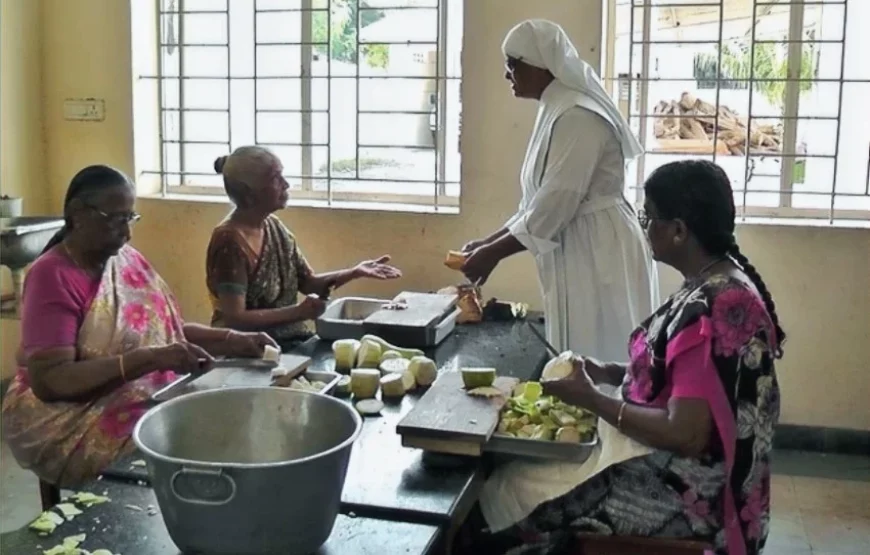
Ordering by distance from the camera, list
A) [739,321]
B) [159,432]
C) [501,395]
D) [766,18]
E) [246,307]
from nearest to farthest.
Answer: [159,432] < [739,321] < [501,395] < [246,307] < [766,18]

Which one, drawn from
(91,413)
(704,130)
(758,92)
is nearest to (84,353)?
(91,413)

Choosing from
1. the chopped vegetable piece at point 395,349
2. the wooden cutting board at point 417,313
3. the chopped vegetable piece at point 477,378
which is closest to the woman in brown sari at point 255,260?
the wooden cutting board at point 417,313

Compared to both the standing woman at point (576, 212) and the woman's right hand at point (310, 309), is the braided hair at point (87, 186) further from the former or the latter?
the standing woman at point (576, 212)

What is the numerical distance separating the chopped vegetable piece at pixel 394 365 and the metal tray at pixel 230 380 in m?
0.12

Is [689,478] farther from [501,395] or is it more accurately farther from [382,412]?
[382,412]

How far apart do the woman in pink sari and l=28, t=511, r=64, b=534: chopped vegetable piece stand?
484mm

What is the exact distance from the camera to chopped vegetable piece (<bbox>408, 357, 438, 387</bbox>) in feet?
6.98

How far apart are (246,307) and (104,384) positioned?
75 cm

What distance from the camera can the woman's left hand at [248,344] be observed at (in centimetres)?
219

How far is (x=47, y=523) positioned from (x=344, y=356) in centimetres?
97

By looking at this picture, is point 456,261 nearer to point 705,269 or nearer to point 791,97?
point 705,269

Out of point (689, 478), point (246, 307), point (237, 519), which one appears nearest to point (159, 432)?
point (237, 519)

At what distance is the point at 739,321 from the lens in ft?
5.47

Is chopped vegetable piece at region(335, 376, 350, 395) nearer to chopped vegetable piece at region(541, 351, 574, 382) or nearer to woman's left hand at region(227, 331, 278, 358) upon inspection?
Answer: woman's left hand at region(227, 331, 278, 358)
